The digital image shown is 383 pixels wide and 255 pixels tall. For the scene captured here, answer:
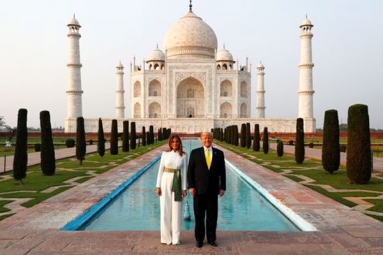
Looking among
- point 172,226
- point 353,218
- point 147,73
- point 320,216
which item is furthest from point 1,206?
point 147,73

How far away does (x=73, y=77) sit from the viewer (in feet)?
108

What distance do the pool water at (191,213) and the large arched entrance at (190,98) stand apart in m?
32.7

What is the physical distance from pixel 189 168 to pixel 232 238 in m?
0.74

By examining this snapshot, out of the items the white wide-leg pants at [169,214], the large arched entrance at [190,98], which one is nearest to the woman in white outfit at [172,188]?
the white wide-leg pants at [169,214]

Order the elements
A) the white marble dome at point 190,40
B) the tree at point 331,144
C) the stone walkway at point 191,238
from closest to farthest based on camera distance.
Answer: the stone walkway at point 191,238 < the tree at point 331,144 < the white marble dome at point 190,40

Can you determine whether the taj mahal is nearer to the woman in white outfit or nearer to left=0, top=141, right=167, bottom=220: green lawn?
left=0, top=141, right=167, bottom=220: green lawn

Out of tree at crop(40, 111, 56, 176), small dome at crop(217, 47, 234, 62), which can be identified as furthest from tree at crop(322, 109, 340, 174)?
small dome at crop(217, 47, 234, 62)

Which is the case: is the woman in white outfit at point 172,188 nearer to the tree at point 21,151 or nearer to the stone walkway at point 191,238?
the stone walkway at point 191,238

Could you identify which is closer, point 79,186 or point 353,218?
point 353,218

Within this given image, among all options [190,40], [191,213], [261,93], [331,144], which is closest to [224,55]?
[190,40]

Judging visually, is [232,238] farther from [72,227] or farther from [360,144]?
[360,144]

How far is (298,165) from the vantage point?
1065cm

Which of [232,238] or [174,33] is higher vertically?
[174,33]

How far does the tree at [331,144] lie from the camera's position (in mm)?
8594
